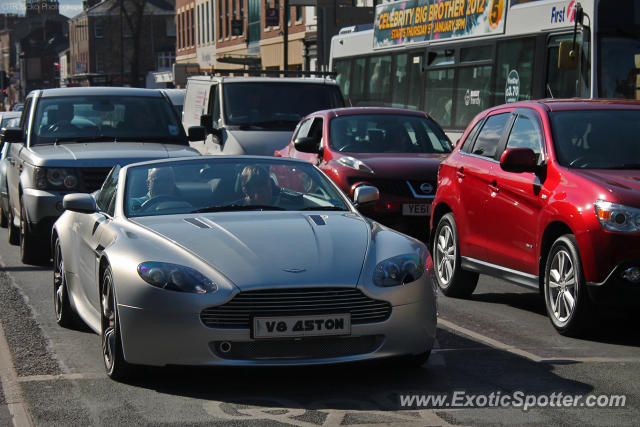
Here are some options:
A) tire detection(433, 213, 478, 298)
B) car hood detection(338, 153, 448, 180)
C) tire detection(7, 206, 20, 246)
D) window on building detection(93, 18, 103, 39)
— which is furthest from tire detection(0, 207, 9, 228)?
window on building detection(93, 18, 103, 39)

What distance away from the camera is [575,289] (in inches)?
323

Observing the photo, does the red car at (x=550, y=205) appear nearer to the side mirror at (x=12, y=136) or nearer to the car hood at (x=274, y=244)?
the car hood at (x=274, y=244)

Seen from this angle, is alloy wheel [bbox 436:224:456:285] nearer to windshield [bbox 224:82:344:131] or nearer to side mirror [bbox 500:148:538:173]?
side mirror [bbox 500:148:538:173]

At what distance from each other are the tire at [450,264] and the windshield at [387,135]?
13.5 ft

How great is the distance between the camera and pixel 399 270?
658 centimetres

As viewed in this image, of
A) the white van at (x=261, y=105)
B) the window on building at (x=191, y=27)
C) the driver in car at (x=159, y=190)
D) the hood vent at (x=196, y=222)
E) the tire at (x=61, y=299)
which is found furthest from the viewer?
the window on building at (x=191, y=27)

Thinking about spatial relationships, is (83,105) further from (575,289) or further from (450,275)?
(575,289)

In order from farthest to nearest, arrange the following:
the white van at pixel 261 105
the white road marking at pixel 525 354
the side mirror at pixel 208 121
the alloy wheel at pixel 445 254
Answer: the white van at pixel 261 105 < the side mirror at pixel 208 121 < the alloy wheel at pixel 445 254 < the white road marking at pixel 525 354

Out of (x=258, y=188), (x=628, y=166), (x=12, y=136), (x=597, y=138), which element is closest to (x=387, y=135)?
(x=12, y=136)

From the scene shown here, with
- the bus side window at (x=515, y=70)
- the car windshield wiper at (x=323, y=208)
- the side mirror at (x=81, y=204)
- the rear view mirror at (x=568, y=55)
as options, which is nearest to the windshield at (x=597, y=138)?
the car windshield wiper at (x=323, y=208)

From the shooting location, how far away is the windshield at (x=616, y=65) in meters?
15.7

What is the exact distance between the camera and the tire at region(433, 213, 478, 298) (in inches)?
412

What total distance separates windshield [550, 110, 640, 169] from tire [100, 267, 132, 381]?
12.0 feet

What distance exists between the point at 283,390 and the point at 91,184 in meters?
6.63
